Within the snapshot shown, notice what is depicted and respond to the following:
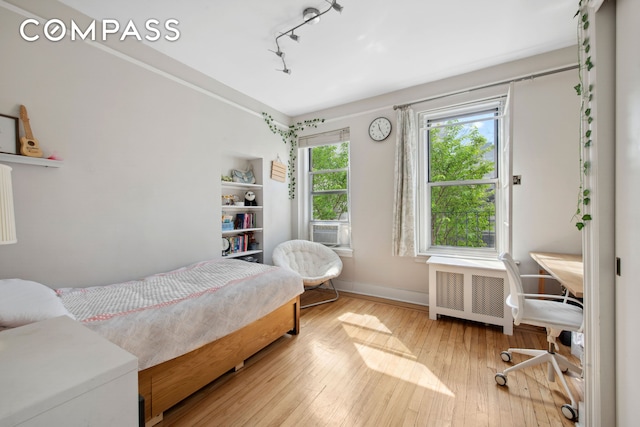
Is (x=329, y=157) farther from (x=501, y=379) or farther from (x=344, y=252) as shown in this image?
(x=501, y=379)

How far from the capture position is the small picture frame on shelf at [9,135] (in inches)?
65.1

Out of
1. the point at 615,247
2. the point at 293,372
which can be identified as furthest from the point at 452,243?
the point at 293,372

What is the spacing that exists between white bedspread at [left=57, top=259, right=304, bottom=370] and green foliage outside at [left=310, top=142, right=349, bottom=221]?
1.79m

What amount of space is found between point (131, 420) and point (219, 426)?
97 centimetres

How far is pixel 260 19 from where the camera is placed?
2.10 m

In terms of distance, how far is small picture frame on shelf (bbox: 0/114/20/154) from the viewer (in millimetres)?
1654

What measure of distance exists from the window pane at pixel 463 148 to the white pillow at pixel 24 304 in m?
3.57

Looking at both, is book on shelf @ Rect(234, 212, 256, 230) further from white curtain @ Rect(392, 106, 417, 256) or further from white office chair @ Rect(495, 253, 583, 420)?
white office chair @ Rect(495, 253, 583, 420)

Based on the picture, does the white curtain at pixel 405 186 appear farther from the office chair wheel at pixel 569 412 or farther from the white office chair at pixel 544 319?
the office chair wheel at pixel 569 412

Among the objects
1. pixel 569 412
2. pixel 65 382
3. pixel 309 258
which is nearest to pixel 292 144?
pixel 309 258

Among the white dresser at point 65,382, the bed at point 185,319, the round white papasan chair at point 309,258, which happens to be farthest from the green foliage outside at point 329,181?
the white dresser at point 65,382

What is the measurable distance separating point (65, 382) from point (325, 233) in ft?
11.6

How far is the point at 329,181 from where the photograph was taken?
4047mm

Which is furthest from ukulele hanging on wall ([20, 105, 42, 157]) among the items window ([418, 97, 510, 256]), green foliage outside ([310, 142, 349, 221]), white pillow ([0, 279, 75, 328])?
window ([418, 97, 510, 256])
